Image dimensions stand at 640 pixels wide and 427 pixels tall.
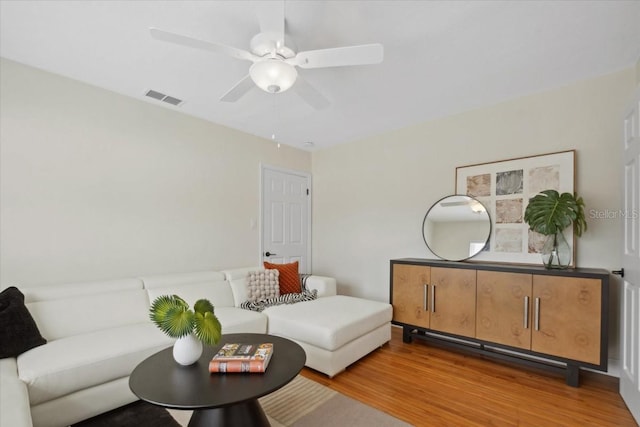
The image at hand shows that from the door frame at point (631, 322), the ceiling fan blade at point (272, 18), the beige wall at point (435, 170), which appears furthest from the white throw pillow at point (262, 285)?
the door frame at point (631, 322)

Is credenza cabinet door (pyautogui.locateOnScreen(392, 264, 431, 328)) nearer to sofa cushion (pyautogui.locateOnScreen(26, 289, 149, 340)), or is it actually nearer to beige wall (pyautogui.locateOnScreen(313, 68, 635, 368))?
beige wall (pyautogui.locateOnScreen(313, 68, 635, 368))

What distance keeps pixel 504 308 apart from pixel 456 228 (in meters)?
0.93

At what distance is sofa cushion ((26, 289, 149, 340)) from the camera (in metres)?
2.16

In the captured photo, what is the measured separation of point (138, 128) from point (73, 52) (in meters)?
0.85

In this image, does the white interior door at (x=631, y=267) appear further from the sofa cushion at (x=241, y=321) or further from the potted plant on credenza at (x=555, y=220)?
the sofa cushion at (x=241, y=321)

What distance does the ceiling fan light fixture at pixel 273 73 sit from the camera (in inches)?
68.5

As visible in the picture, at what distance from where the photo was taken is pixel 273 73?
175 centimetres

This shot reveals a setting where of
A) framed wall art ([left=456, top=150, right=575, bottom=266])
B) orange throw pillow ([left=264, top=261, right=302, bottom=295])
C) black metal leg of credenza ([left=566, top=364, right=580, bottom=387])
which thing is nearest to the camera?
black metal leg of credenza ([left=566, top=364, right=580, bottom=387])

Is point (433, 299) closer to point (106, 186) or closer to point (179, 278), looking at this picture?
point (179, 278)

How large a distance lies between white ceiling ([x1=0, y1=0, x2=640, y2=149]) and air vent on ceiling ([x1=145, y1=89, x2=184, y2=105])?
0.07 meters

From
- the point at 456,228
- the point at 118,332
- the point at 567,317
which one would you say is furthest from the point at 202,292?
the point at 567,317

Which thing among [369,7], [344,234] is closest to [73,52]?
[369,7]

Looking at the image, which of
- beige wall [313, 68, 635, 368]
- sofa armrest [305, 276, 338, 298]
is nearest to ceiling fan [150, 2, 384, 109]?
beige wall [313, 68, 635, 368]

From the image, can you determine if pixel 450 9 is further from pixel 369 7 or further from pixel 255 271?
pixel 255 271
